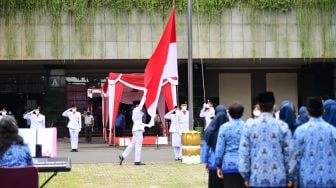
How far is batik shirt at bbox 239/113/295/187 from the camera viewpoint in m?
6.75

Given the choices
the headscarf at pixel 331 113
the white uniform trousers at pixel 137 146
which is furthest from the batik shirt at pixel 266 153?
the white uniform trousers at pixel 137 146

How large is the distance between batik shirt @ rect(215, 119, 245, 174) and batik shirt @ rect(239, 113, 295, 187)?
5.26 ft

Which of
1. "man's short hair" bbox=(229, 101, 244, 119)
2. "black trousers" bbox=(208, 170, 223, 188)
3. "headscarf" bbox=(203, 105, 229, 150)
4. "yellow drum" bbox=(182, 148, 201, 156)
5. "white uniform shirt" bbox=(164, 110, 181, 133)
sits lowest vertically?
"yellow drum" bbox=(182, 148, 201, 156)

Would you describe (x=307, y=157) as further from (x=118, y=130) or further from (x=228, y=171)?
(x=118, y=130)

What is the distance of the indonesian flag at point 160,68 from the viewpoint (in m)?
22.0

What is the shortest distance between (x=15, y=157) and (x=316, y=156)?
3.89 metres

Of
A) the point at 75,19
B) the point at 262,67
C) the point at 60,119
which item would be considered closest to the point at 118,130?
the point at 60,119

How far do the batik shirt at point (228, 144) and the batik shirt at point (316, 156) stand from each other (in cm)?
155

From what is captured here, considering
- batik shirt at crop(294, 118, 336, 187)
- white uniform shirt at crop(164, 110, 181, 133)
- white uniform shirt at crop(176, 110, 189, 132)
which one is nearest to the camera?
batik shirt at crop(294, 118, 336, 187)

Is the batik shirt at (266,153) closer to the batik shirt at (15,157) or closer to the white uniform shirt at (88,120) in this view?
the batik shirt at (15,157)

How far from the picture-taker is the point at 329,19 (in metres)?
32.8

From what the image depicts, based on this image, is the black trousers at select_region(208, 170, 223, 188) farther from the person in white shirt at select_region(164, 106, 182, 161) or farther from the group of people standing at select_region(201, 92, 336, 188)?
the person in white shirt at select_region(164, 106, 182, 161)

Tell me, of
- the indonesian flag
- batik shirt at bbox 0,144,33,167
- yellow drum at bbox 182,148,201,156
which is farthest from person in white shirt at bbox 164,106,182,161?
batik shirt at bbox 0,144,33,167

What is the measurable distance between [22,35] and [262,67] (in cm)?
1571
